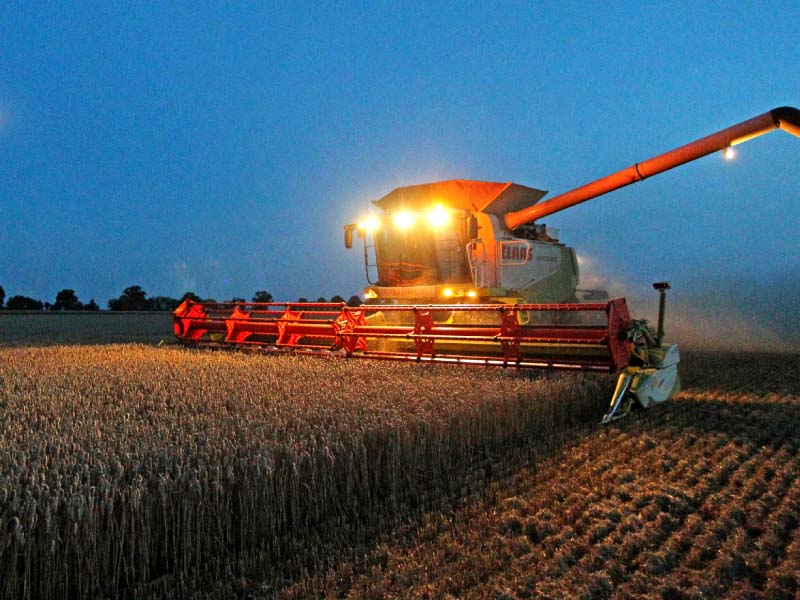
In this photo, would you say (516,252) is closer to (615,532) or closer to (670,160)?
(670,160)

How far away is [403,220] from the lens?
8070 mm

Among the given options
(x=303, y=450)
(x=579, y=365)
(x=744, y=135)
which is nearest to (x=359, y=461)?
(x=303, y=450)

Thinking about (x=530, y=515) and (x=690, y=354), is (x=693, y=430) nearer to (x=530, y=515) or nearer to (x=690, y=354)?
(x=530, y=515)

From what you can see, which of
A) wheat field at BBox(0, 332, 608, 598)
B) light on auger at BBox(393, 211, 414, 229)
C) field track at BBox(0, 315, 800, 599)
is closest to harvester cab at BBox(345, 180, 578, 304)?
light on auger at BBox(393, 211, 414, 229)

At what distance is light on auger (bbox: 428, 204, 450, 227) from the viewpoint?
763cm

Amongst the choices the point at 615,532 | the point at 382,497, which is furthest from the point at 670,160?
the point at 382,497

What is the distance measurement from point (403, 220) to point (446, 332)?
246cm

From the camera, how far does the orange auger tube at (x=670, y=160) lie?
5.95 m

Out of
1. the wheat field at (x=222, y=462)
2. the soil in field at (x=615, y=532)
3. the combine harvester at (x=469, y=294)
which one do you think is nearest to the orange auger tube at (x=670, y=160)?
the combine harvester at (x=469, y=294)

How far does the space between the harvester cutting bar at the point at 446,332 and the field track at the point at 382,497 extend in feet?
3.36

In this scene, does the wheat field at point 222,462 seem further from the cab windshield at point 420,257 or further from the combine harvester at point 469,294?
the cab windshield at point 420,257

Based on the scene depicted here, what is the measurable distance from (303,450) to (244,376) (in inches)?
104

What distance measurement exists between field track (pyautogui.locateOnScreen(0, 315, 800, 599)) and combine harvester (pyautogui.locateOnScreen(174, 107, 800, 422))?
1391 mm

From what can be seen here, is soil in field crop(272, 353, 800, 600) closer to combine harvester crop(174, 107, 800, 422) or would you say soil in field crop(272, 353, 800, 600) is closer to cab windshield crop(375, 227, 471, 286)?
combine harvester crop(174, 107, 800, 422)
